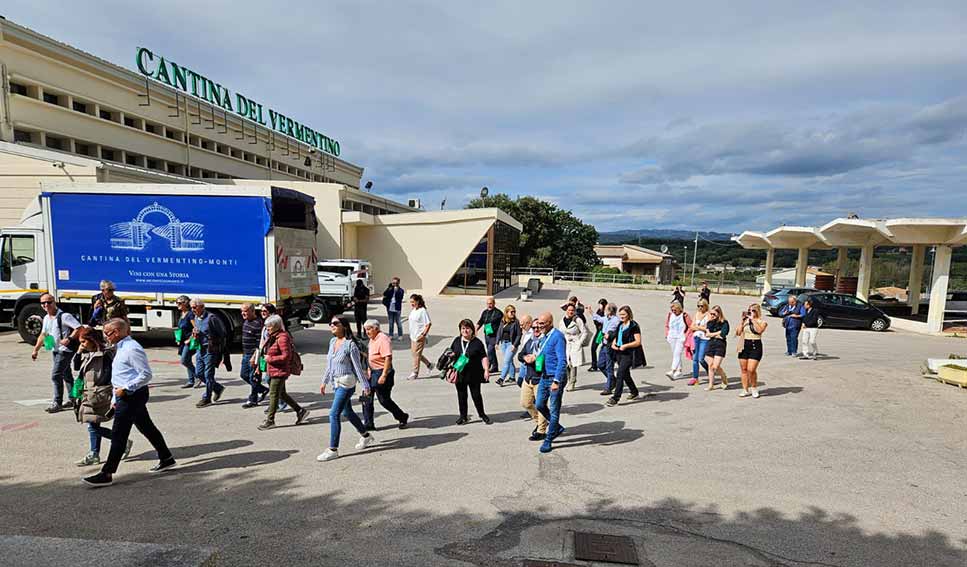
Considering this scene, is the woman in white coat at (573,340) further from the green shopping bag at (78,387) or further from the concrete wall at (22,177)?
the concrete wall at (22,177)

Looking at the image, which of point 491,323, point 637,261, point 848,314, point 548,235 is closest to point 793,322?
point 491,323

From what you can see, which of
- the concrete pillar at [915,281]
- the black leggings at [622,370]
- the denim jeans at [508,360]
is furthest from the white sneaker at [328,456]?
the concrete pillar at [915,281]

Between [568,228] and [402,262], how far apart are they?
35984 mm

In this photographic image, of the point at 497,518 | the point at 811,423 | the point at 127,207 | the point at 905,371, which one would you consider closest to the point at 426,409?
the point at 497,518

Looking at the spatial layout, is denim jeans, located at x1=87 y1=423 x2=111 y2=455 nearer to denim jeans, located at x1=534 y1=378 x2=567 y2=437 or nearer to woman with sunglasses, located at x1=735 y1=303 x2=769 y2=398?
denim jeans, located at x1=534 y1=378 x2=567 y2=437

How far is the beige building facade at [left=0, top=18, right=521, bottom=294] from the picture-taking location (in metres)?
18.1

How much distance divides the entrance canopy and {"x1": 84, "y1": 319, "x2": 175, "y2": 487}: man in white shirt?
2559cm

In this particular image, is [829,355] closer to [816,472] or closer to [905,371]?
[905,371]

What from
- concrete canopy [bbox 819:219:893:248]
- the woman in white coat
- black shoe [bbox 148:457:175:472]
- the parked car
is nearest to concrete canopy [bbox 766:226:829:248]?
concrete canopy [bbox 819:219:893:248]

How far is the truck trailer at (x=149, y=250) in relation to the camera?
457 inches

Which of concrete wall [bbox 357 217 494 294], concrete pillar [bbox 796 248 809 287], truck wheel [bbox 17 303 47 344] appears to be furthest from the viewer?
concrete pillar [bbox 796 248 809 287]

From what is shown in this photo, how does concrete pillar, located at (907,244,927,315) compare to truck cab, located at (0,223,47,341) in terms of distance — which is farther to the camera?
concrete pillar, located at (907,244,927,315)

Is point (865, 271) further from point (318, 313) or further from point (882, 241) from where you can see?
point (318, 313)

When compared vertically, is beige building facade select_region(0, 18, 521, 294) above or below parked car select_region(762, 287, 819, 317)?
above
